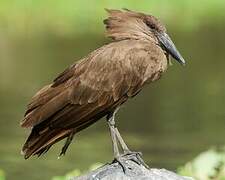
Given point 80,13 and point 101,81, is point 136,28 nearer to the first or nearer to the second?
point 101,81

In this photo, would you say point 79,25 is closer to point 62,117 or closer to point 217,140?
point 217,140

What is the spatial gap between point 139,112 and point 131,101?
115 cm

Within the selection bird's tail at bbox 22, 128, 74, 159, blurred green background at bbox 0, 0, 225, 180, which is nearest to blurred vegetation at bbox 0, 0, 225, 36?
blurred green background at bbox 0, 0, 225, 180

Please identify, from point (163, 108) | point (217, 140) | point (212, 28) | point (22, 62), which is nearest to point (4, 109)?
point (163, 108)

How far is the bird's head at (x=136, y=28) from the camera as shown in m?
7.85

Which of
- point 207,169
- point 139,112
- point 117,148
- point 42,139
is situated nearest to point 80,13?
point 139,112

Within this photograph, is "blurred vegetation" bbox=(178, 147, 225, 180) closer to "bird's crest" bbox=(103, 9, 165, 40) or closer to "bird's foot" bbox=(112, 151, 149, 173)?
"bird's foot" bbox=(112, 151, 149, 173)

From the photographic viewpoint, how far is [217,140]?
17656 mm

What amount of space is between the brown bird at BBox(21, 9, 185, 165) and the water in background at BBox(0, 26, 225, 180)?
23.3 ft

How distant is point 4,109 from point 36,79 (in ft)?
11.3

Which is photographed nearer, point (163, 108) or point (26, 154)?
point (26, 154)

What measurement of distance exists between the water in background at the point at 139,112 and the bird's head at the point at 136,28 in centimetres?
714

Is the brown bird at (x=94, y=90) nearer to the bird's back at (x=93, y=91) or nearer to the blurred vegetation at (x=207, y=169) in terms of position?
the bird's back at (x=93, y=91)

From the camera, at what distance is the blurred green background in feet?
54.3
